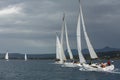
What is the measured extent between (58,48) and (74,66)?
29.1 meters

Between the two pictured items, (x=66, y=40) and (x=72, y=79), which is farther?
(x=66, y=40)

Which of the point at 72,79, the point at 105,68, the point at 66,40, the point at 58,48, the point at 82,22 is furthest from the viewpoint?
the point at 58,48

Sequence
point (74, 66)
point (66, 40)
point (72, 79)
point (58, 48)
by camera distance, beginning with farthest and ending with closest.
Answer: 1. point (58, 48)
2. point (66, 40)
3. point (74, 66)
4. point (72, 79)

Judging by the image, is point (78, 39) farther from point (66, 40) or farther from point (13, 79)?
point (66, 40)

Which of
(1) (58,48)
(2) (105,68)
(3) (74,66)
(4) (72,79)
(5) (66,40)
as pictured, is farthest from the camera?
(1) (58,48)

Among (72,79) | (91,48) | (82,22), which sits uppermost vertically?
(82,22)

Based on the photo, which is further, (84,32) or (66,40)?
(66,40)

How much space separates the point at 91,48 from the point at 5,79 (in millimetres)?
28785

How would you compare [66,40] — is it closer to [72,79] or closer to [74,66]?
[74,66]

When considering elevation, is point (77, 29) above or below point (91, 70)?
above

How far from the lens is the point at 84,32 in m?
93.4

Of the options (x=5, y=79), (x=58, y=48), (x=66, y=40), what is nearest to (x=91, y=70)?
(x=5, y=79)

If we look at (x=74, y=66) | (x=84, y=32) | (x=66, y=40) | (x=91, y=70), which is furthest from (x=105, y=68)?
(x=66, y=40)

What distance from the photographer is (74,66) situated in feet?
385
